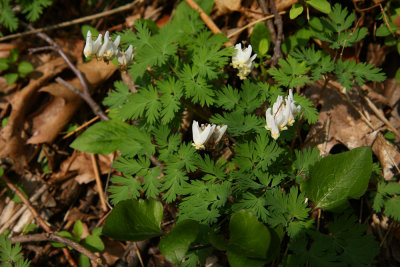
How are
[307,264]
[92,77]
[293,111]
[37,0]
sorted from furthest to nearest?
[92,77], [37,0], [293,111], [307,264]

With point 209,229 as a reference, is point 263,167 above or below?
above

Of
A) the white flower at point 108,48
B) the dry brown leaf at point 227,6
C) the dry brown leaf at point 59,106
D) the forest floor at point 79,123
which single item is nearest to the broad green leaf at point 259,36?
the forest floor at point 79,123

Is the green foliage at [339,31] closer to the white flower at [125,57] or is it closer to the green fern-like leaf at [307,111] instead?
the green fern-like leaf at [307,111]

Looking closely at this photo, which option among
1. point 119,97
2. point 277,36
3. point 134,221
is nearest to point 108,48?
point 119,97

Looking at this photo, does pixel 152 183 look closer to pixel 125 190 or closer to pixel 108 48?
pixel 125 190

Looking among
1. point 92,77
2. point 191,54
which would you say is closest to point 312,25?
point 191,54

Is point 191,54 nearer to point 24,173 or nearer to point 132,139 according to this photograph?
point 132,139

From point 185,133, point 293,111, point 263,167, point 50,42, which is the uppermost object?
point 50,42
